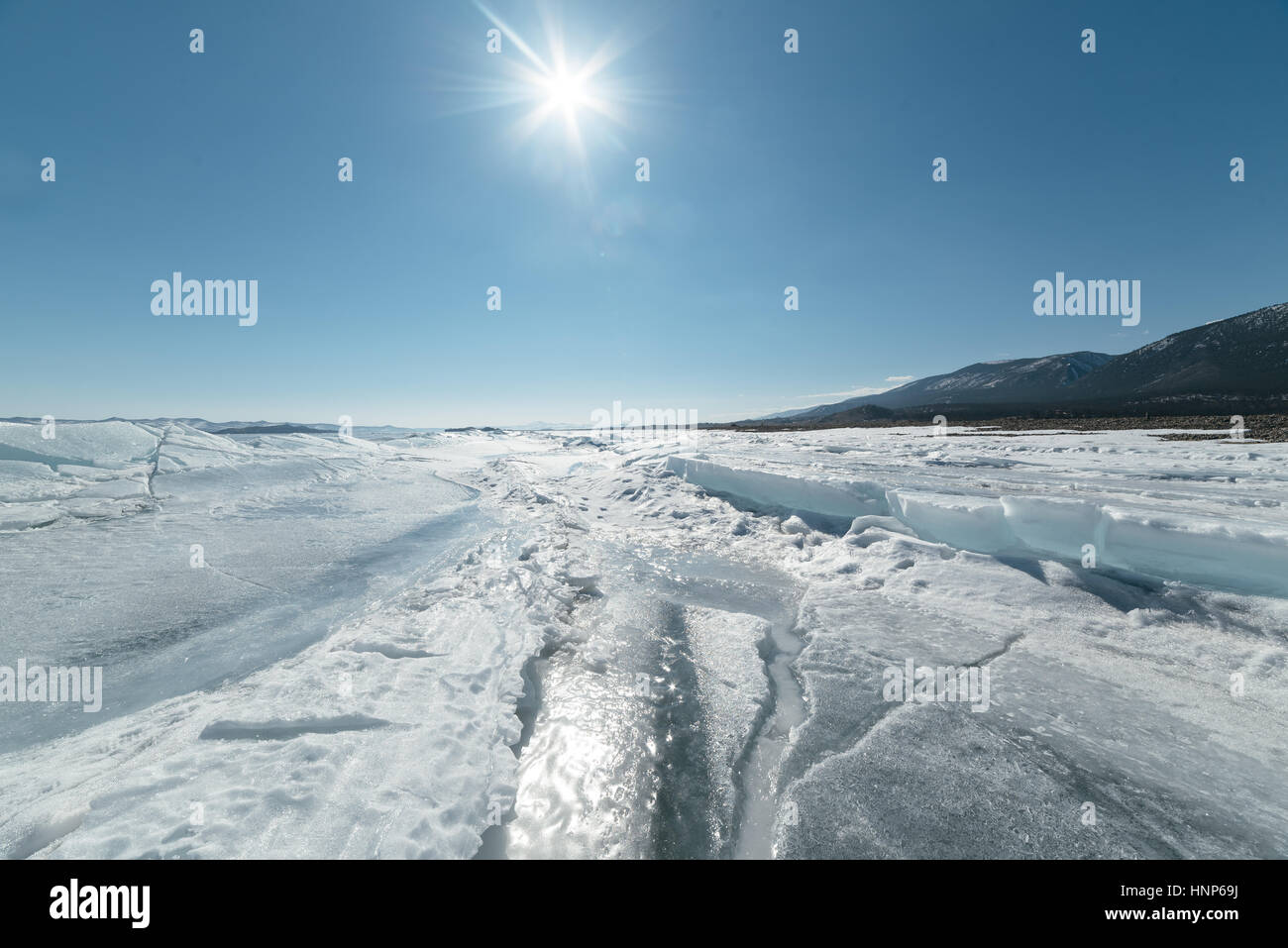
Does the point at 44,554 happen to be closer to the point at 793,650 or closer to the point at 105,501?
the point at 105,501

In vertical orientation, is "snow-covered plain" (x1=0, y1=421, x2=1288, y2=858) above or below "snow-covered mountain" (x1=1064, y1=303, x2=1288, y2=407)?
below

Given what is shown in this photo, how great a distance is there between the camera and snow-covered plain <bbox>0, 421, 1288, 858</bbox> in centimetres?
291

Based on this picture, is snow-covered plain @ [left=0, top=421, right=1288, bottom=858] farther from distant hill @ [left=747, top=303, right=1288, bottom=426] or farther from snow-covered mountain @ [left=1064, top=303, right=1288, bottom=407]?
snow-covered mountain @ [left=1064, top=303, right=1288, bottom=407]

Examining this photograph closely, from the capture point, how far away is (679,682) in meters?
4.95

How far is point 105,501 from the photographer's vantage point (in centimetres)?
1145

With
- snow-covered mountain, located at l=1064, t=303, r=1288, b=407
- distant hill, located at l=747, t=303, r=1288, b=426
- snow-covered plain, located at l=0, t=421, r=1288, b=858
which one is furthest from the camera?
snow-covered mountain, located at l=1064, t=303, r=1288, b=407

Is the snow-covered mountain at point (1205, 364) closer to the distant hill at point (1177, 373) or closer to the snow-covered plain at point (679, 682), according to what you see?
the distant hill at point (1177, 373)

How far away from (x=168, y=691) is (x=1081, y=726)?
27.9 ft

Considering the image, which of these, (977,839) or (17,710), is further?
(17,710)

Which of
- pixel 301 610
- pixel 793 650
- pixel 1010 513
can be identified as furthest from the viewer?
pixel 1010 513

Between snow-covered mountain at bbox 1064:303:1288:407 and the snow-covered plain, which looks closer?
the snow-covered plain

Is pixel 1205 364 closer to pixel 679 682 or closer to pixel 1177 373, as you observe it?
pixel 1177 373

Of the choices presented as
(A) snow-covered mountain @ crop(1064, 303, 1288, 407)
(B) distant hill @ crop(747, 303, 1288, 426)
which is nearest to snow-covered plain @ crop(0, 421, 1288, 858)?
(B) distant hill @ crop(747, 303, 1288, 426)
